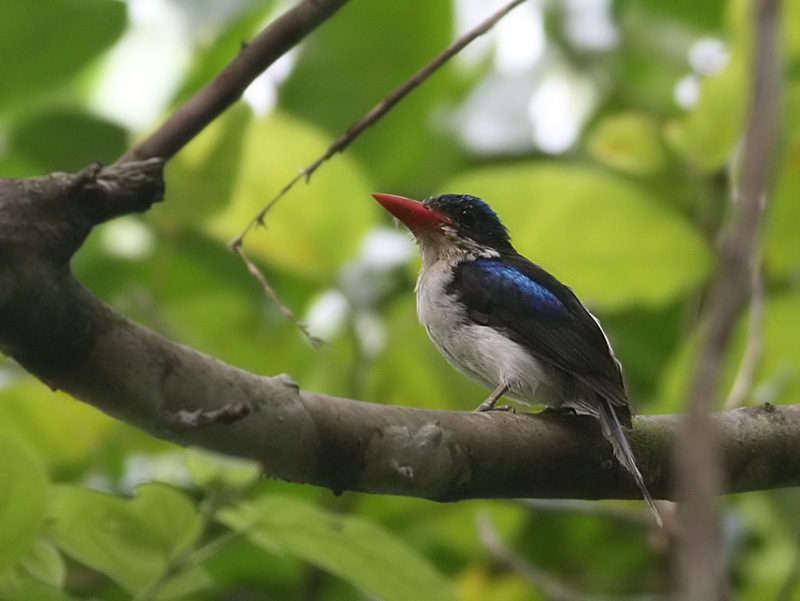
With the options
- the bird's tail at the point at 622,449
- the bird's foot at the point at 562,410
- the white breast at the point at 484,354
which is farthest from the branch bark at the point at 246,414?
the white breast at the point at 484,354

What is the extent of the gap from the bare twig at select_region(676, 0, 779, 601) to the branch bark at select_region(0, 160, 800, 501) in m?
1.10

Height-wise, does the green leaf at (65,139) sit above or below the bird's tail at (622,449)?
below

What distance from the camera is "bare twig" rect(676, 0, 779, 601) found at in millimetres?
669

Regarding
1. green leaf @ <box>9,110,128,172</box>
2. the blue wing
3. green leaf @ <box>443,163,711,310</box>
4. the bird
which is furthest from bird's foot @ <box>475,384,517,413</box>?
green leaf @ <box>9,110,128,172</box>

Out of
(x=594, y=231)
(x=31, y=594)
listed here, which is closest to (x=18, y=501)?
(x=31, y=594)

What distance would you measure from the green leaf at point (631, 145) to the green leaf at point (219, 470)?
1.99 metres

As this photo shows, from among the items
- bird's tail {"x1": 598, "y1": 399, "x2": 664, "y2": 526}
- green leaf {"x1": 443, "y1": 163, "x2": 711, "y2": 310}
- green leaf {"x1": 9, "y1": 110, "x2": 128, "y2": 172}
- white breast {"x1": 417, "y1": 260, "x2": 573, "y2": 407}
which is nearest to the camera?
bird's tail {"x1": 598, "y1": 399, "x2": 664, "y2": 526}

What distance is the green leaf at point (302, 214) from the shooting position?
3225 mm

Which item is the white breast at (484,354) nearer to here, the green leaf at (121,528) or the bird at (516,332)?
the bird at (516,332)

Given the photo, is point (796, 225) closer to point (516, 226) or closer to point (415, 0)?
point (516, 226)

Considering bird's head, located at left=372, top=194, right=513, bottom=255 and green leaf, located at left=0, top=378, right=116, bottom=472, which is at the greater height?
bird's head, located at left=372, top=194, right=513, bottom=255

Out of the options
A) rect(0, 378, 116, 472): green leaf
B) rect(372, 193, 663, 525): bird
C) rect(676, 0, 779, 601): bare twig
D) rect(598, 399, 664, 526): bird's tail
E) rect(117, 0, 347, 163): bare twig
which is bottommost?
rect(0, 378, 116, 472): green leaf

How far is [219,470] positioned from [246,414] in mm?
159

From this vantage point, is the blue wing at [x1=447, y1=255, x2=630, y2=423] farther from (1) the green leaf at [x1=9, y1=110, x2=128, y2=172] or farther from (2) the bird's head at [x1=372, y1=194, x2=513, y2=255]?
(1) the green leaf at [x1=9, y1=110, x2=128, y2=172]
